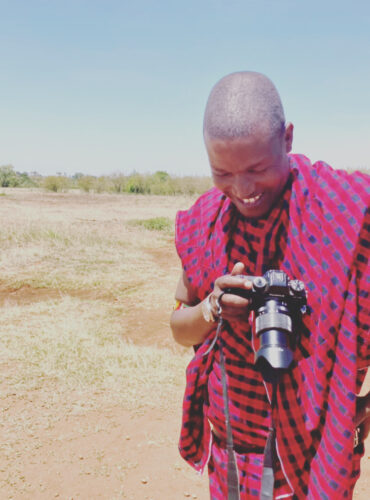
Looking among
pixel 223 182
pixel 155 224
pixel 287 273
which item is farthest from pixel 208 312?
pixel 155 224

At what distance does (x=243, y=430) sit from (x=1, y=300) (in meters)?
5.47

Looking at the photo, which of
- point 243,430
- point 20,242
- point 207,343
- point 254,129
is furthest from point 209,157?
point 20,242

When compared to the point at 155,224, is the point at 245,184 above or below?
above

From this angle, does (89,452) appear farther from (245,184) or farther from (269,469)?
(245,184)

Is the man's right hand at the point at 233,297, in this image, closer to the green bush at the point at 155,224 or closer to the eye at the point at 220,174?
the eye at the point at 220,174

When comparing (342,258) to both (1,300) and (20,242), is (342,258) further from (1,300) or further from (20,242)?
(20,242)

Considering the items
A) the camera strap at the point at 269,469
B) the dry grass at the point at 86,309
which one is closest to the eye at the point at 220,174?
the camera strap at the point at 269,469

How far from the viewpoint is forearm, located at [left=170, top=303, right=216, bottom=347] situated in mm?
1326

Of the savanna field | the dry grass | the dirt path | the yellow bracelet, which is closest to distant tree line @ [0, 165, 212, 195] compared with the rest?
the dry grass

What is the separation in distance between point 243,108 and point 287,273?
437 millimetres

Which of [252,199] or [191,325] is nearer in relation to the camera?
[252,199]

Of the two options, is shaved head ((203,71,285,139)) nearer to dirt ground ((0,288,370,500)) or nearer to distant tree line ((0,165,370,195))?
dirt ground ((0,288,370,500))

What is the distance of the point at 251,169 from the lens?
112 centimetres

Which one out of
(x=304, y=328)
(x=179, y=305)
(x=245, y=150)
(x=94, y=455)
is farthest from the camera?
(x=94, y=455)
